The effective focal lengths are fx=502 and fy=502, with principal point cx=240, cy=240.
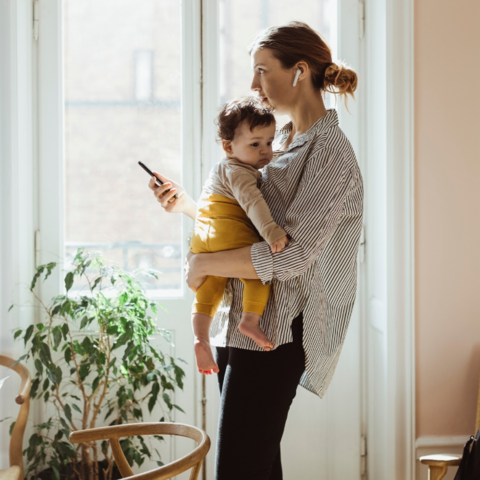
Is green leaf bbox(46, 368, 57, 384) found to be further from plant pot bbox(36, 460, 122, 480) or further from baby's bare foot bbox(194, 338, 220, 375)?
baby's bare foot bbox(194, 338, 220, 375)

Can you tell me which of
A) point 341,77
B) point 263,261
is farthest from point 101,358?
point 341,77

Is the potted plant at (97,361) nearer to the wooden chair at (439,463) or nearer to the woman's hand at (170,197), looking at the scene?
the woman's hand at (170,197)

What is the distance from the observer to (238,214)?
1.25 metres

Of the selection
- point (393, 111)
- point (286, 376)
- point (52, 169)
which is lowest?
point (286, 376)

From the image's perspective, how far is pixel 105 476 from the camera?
1864 millimetres

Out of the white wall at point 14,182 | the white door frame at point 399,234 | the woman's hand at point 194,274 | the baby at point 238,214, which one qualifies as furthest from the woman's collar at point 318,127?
the white wall at point 14,182

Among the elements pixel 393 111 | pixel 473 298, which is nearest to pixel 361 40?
pixel 393 111

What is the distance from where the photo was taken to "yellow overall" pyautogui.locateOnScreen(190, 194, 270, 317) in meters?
1.21

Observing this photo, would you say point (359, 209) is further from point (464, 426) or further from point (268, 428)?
point (464, 426)

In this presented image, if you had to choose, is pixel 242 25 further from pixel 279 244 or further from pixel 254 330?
pixel 254 330

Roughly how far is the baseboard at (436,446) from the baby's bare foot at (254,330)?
1178 mm

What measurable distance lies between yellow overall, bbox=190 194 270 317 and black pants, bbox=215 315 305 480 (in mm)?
142

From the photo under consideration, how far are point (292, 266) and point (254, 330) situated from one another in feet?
0.54

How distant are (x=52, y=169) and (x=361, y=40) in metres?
1.43
